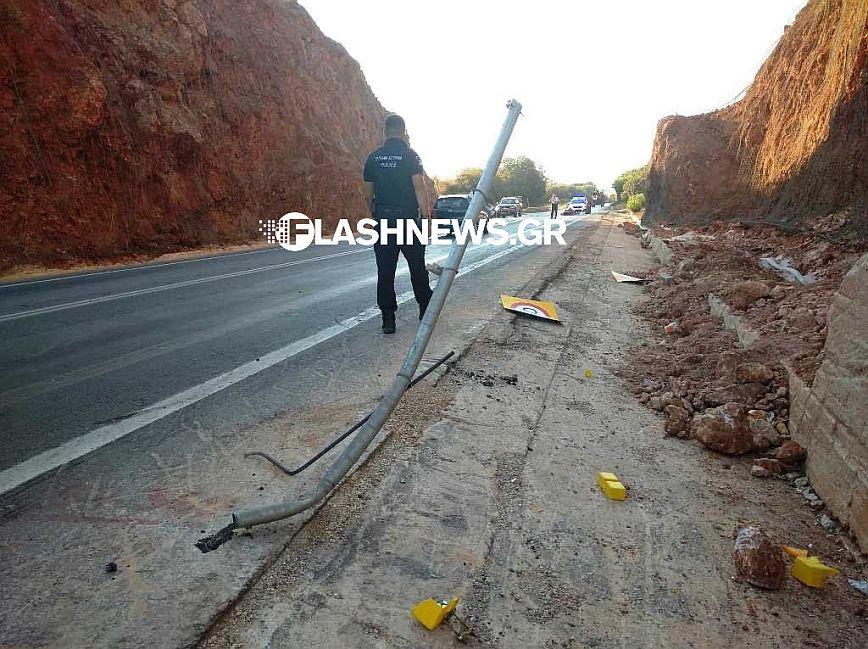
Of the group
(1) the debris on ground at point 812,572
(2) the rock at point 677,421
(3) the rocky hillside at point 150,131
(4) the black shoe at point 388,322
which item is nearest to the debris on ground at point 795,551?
(1) the debris on ground at point 812,572

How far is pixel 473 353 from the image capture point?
507 centimetres

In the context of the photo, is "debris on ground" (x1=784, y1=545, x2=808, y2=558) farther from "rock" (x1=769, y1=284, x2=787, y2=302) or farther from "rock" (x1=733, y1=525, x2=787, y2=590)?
"rock" (x1=769, y1=284, x2=787, y2=302)

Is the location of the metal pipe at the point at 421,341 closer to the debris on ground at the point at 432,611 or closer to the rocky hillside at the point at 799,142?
the debris on ground at the point at 432,611

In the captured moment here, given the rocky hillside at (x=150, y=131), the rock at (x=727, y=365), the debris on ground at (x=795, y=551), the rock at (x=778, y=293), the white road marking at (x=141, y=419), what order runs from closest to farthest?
the debris on ground at (x=795, y=551)
the white road marking at (x=141, y=419)
the rock at (x=727, y=365)
the rock at (x=778, y=293)
the rocky hillside at (x=150, y=131)

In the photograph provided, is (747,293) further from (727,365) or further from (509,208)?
(509,208)

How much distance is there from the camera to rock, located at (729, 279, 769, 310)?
6.24m

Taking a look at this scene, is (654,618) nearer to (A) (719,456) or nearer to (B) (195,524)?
(A) (719,456)

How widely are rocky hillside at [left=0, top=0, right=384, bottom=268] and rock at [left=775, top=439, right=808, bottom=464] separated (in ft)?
48.0

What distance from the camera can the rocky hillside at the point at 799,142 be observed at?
905cm

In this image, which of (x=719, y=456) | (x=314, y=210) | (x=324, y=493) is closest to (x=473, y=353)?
(x=719, y=456)

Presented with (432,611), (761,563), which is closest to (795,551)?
(761,563)

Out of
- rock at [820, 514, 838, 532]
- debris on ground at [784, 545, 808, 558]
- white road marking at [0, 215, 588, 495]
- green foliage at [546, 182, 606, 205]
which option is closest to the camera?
debris on ground at [784, 545, 808, 558]

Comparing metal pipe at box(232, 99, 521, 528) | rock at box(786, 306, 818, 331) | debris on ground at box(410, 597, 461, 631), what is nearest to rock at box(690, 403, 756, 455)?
rock at box(786, 306, 818, 331)

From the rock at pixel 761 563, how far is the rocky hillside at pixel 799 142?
7.07m
